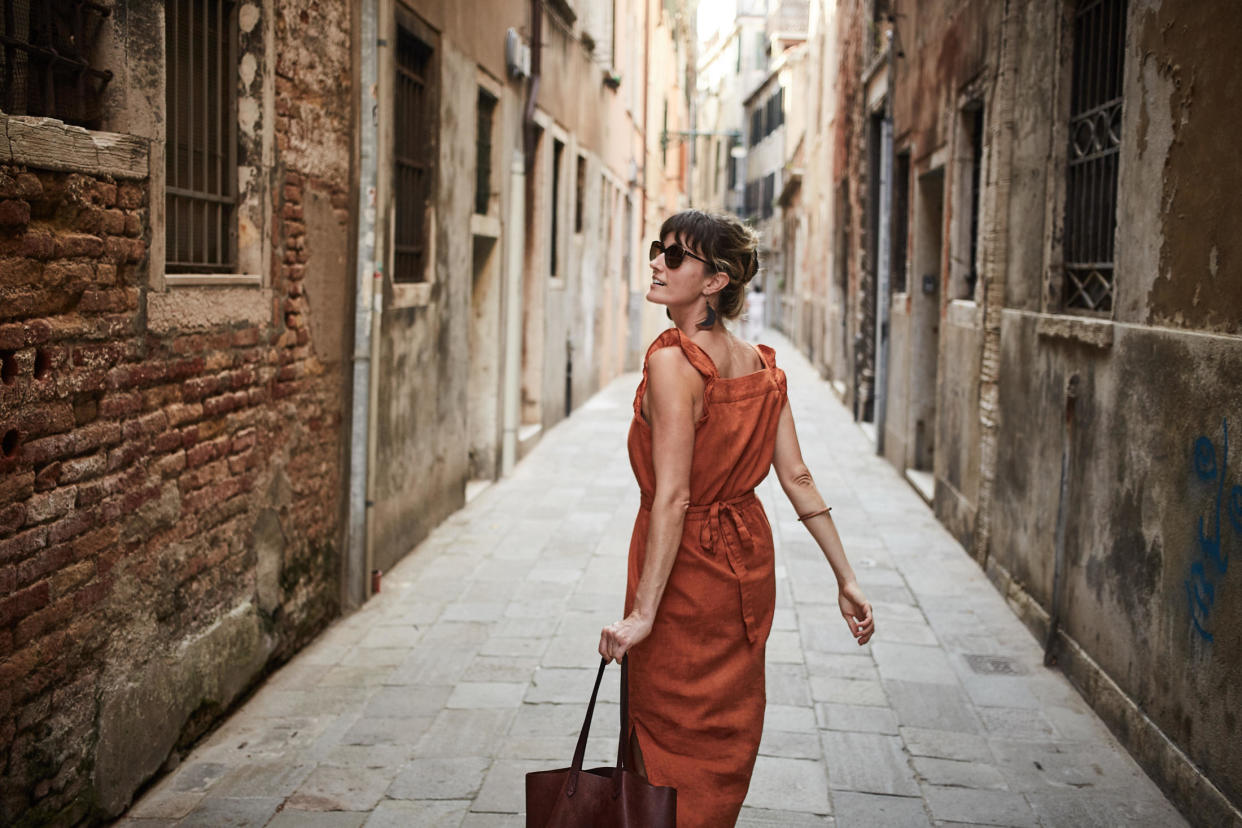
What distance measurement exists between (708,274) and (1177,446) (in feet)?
7.39

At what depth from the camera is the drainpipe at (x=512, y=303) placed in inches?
428

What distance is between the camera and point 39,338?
137 inches

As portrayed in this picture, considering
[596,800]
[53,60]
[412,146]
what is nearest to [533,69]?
[412,146]

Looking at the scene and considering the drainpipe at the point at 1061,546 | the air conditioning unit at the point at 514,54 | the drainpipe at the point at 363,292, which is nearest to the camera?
the drainpipe at the point at 1061,546

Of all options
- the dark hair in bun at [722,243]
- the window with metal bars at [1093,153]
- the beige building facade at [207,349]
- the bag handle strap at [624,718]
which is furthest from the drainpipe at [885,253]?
the bag handle strap at [624,718]

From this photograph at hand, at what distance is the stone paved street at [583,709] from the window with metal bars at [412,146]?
1.85 meters

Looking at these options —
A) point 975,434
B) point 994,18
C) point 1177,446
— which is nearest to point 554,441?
point 975,434

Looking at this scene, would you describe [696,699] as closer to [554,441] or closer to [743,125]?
[554,441]

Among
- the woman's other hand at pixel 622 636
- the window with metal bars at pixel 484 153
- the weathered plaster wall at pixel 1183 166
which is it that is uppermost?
the window with metal bars at pixel 484 153

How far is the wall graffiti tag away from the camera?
3967mm

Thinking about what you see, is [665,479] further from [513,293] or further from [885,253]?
[885,253]

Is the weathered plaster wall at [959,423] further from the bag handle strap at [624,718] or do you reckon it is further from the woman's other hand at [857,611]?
the bag handle strap at [624,718]

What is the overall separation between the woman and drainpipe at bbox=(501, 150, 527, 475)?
7843 millimetres

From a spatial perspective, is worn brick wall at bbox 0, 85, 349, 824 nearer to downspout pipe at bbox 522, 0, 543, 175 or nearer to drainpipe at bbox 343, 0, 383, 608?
drainpipe at bbox 343, 0, 383, 608
